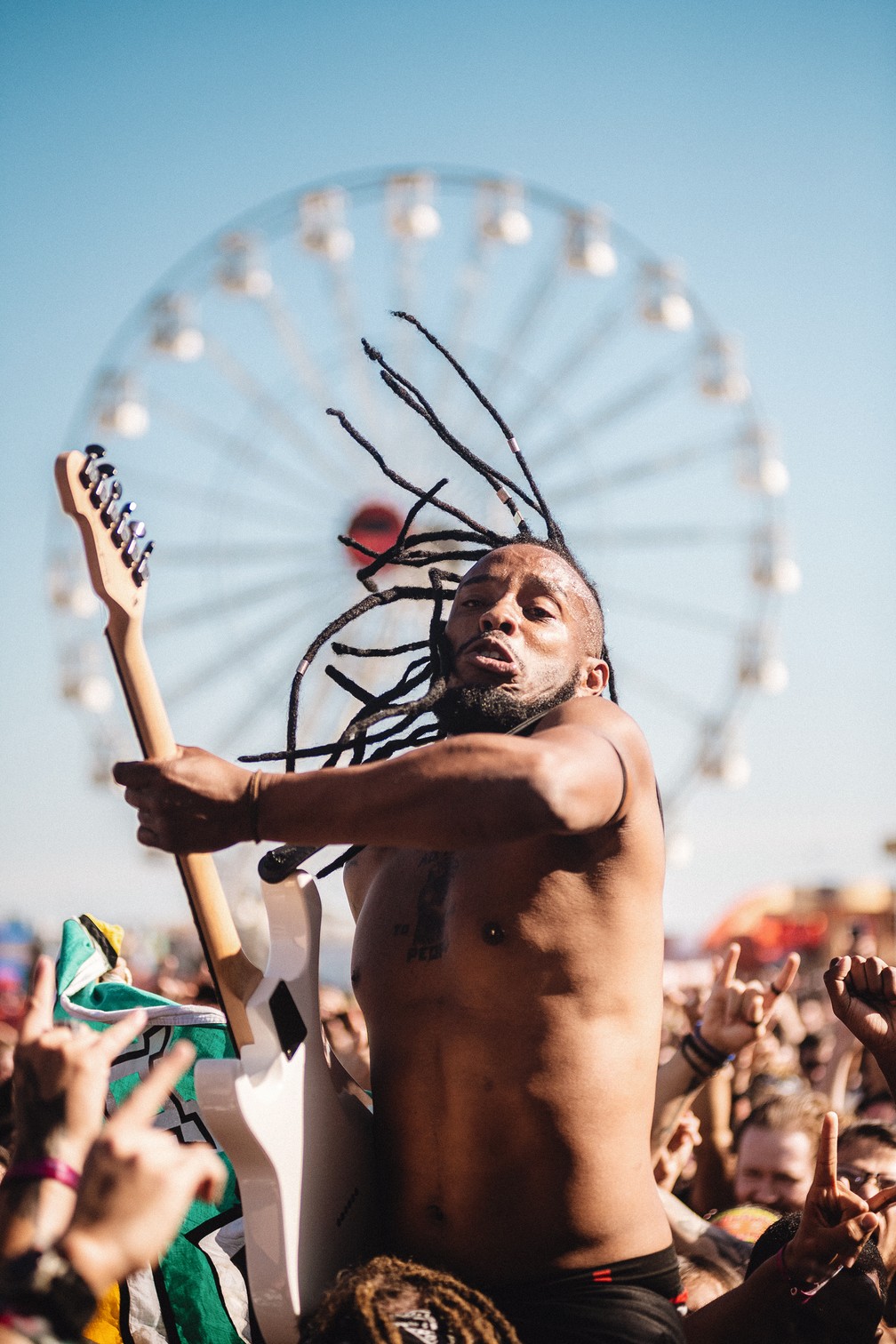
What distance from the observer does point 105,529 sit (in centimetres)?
216

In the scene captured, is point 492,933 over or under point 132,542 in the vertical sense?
under

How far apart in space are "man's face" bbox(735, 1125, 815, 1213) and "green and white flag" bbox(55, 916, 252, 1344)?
2.01 meters

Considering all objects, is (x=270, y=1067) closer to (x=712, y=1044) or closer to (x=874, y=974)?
(x=874, y=974)

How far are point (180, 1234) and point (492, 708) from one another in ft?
3.67

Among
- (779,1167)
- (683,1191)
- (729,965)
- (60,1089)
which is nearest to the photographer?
(60,1089)

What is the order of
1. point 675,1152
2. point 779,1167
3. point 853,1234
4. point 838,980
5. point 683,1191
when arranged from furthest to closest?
point 683,1191
point 779,1167
point 675,1152
point 838,980
point 853,1234

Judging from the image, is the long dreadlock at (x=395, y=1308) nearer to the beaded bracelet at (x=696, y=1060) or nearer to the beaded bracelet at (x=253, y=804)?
the beaded bracelet at (x=253, y=804)

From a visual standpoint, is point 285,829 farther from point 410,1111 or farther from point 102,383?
point 102,383

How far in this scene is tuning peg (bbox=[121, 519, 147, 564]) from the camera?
7.23ft

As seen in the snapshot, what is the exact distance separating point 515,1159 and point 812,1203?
641 millimetres

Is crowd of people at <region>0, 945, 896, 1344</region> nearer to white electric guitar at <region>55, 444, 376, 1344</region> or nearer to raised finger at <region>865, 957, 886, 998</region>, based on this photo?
raised finger at <region>865, 957, 886, 998</region>

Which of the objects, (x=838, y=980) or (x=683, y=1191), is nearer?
(x=838, y=980)

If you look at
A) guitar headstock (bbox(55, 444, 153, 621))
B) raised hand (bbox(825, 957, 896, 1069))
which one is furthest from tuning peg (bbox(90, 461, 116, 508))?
raised hand (bbox(825, 957, 896, 1069))

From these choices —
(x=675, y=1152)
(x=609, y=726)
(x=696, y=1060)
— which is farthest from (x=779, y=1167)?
(x=609, y=726)
